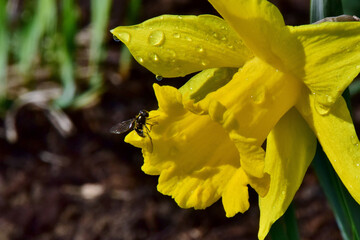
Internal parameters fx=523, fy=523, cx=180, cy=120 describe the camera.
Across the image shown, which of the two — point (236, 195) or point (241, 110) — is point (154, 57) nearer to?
point (241, 110)

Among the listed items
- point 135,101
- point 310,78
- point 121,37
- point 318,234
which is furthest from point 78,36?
point 310,78

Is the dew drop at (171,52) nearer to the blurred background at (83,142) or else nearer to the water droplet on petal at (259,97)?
the water droplet on petal at (259,97)

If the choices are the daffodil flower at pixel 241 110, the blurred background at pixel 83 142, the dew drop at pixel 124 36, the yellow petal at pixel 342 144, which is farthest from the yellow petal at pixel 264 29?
the blurred background at pixel 83 142

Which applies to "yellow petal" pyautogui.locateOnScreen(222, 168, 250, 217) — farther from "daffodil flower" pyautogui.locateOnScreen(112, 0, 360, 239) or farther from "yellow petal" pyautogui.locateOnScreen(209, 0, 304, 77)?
"yellow petal" pyautogui.locateOnScreen(209, 0, 304, 77)

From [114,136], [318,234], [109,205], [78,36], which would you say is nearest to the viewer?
[318,234]

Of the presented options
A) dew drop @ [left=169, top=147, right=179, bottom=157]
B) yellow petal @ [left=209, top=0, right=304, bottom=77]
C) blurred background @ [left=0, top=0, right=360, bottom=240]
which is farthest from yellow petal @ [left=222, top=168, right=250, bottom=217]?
blurred background @ [left=0, top=0, right=360, bottom=240]

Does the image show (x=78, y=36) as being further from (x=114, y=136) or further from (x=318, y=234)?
(x=318, y=234)
